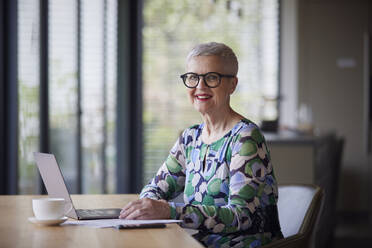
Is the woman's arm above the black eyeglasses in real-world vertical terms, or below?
below

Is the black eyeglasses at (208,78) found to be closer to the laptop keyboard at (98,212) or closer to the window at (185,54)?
the laptop keyboard at (98,212)

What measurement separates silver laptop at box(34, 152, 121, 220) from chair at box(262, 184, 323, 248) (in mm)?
563

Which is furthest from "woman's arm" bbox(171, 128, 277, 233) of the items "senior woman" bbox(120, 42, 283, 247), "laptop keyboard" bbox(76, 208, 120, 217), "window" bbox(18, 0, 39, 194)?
"window" bbox(18, 0, 39, 194)

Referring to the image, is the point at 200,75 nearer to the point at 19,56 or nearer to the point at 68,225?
the point at 68,225

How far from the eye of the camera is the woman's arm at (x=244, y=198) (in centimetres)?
203

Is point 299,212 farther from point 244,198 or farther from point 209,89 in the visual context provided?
point 209,89

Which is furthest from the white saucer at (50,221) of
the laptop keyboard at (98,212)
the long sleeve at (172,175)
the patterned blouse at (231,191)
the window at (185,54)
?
the window at (185,54)

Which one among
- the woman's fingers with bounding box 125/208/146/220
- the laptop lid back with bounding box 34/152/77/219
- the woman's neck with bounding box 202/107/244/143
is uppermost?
the woman's neck with bounding box 202/107/244/143

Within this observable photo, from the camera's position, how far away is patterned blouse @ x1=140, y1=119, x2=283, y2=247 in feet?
6.68

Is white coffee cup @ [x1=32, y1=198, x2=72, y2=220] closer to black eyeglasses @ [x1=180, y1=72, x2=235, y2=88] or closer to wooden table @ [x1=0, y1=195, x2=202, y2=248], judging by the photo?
wooden table @ [x1=0, y1=195, x2=202, y2=248]

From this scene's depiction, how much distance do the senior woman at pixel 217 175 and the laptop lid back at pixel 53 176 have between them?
183mm

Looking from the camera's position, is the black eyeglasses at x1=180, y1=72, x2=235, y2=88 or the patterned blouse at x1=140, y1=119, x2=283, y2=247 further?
the black eyeglasses at x1=180, y1=72, x2=235, y2=88

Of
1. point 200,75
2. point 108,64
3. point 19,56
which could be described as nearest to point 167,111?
point 108,64

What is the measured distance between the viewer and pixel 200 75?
2.35 meters
